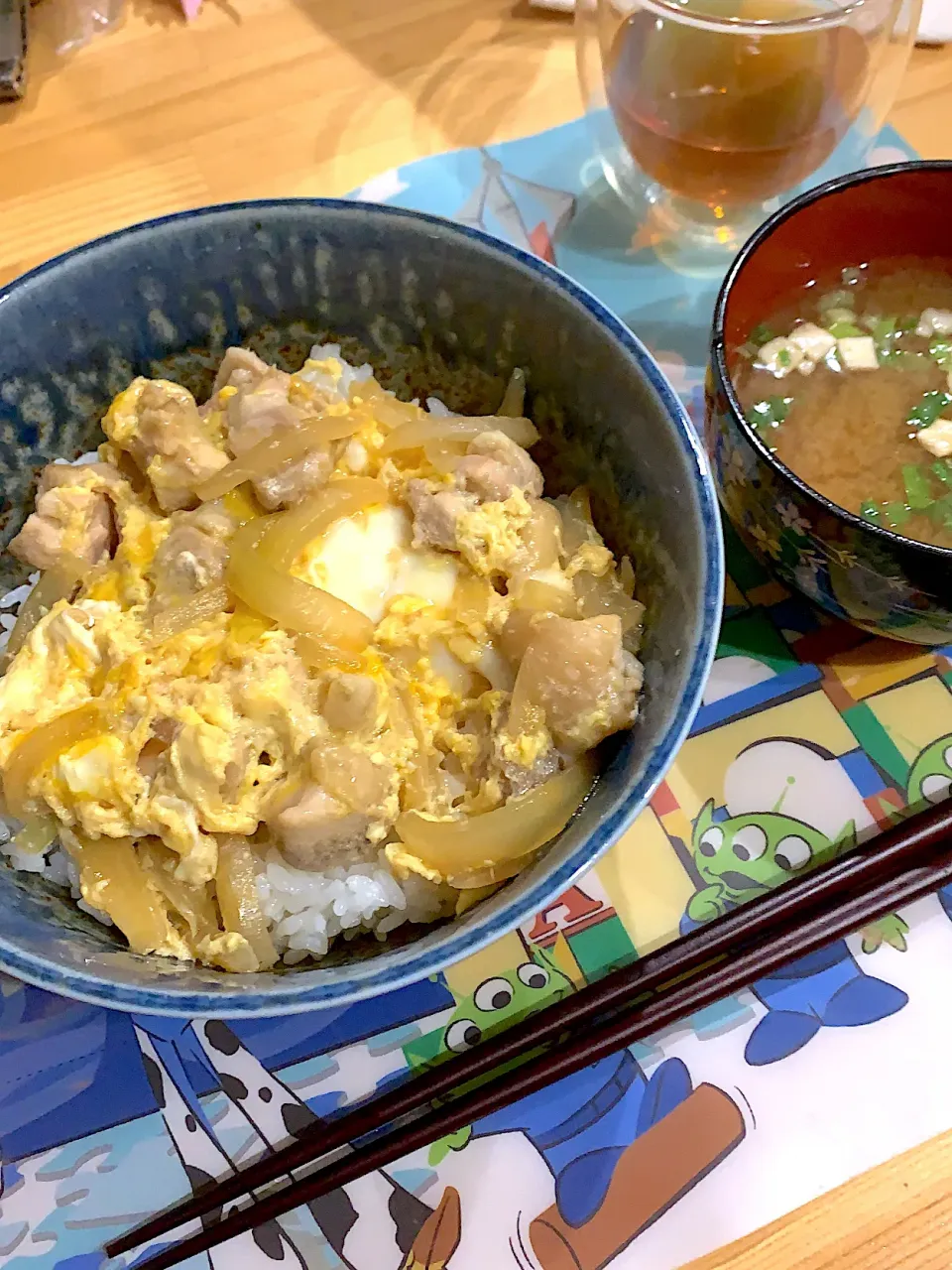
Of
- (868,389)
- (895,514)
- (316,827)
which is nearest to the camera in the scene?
(316,827)

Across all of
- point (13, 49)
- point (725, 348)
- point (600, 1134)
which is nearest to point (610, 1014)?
point (600, 1134)

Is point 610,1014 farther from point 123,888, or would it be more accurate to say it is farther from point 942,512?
point 942,512

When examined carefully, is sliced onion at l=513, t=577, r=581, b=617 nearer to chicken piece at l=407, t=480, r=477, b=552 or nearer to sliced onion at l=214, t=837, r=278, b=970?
chicken piece at l=407, t=480, r=477, b=552

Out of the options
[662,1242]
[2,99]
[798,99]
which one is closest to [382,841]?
[662,1242]

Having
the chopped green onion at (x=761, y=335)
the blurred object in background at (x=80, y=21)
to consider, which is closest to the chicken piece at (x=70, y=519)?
the chopped green onion at (x=761, y=335)

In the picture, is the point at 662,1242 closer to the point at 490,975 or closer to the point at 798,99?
the point at 490,975

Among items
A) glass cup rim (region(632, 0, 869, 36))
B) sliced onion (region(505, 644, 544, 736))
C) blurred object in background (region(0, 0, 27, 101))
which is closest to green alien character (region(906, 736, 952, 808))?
sliced onion (region(505, 644, 544, 736))

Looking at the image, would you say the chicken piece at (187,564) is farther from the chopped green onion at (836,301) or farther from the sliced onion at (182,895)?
the chopped green onion at (836,301)

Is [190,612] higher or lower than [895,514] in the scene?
higher
